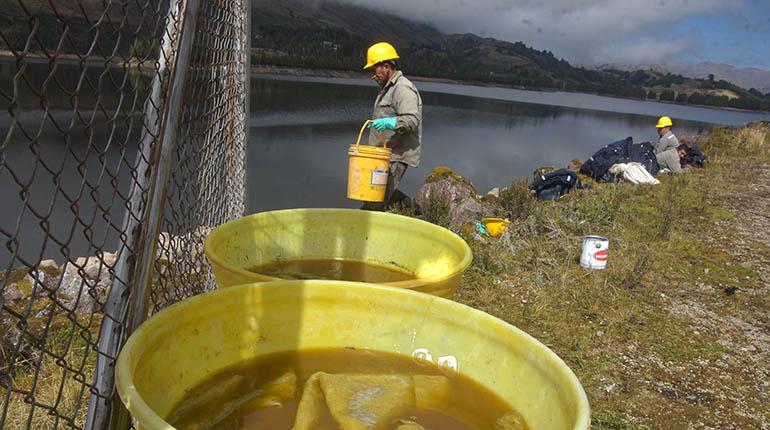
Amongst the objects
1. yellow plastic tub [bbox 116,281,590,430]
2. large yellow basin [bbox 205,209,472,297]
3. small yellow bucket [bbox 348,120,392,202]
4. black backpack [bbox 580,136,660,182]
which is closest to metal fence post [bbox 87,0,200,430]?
yellow plastic tub [bbox 116,281,590,430]

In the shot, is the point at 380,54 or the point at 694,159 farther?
the point at 694,159

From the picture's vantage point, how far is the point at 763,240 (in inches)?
250

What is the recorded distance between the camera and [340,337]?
5.87ft

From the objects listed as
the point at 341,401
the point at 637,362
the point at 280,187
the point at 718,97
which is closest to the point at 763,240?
the point at 637,362

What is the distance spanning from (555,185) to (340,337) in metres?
7.19

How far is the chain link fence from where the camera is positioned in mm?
1268

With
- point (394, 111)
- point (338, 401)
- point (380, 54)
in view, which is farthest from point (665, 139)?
point (338, 401)

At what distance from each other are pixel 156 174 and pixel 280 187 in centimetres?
1259

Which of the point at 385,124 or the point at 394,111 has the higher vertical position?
the point at 394,111

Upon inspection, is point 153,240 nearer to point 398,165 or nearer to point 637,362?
point 637,362

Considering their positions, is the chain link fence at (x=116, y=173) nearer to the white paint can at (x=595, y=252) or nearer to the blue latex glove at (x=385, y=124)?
the blue latex glove at (x=385, y=124)

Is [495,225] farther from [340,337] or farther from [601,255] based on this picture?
[340,337]

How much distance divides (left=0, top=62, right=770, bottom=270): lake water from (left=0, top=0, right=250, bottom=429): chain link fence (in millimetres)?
64

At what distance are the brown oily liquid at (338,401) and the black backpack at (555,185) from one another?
693cm
